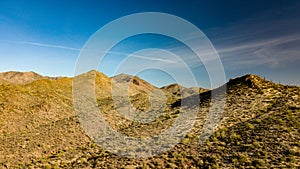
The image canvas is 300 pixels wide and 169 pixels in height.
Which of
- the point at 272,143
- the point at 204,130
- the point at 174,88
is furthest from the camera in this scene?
the point at 174,88

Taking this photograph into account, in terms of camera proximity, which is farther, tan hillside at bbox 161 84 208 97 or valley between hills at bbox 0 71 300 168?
tan hillside at bbox 161 84 208 97

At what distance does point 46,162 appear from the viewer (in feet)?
86.7

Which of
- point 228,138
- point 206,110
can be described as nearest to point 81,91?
point 206,110

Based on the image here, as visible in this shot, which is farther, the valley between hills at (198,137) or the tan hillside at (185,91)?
the tan hillside at (185,91)

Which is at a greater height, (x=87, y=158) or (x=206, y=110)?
(x=206, y=110)

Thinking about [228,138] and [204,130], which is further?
[204,130]

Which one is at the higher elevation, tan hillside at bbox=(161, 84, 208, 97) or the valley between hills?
tan hillside at bbox=(161, 84, 208, 97)

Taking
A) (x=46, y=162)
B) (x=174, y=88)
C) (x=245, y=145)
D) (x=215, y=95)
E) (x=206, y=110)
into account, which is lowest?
(x=46, y=162)

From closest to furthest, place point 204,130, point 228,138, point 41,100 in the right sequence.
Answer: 1. point 228,138
2. point 204,130
3. point 41,100

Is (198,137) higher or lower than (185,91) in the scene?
lower

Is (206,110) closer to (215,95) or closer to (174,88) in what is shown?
(215,95)

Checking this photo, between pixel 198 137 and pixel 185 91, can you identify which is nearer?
pixel 198 137

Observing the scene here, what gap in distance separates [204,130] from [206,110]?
22.8ft

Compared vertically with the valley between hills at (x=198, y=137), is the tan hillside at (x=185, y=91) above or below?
above
